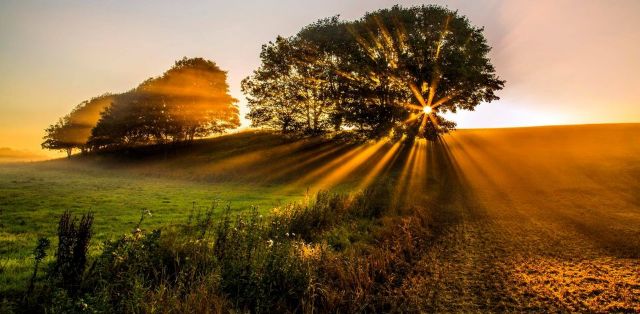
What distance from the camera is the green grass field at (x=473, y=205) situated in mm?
8531

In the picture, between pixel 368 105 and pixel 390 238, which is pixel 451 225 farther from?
pixel 368 105

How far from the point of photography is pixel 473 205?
1845cm

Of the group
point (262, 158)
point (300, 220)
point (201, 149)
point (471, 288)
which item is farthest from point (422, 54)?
point (201, 149)

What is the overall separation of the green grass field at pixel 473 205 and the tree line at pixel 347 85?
4.32m

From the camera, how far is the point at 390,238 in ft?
38.1

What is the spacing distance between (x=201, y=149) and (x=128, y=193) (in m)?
30.3

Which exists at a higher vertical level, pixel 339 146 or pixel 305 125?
pixel 305 125

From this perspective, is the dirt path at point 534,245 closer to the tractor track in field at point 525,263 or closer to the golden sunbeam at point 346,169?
the tractor track in field at point 525,263

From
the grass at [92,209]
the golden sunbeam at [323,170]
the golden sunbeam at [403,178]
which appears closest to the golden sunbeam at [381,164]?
the golden sunbeam at [403,178]

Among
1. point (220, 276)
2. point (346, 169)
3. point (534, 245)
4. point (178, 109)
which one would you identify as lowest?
point (534, 245)

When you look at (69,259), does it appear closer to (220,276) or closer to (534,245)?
(220,276)

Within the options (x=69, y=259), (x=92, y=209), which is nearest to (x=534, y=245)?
(x=69, y=259)

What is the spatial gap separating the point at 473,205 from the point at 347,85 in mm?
23574

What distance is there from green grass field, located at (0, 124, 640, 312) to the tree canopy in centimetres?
411
